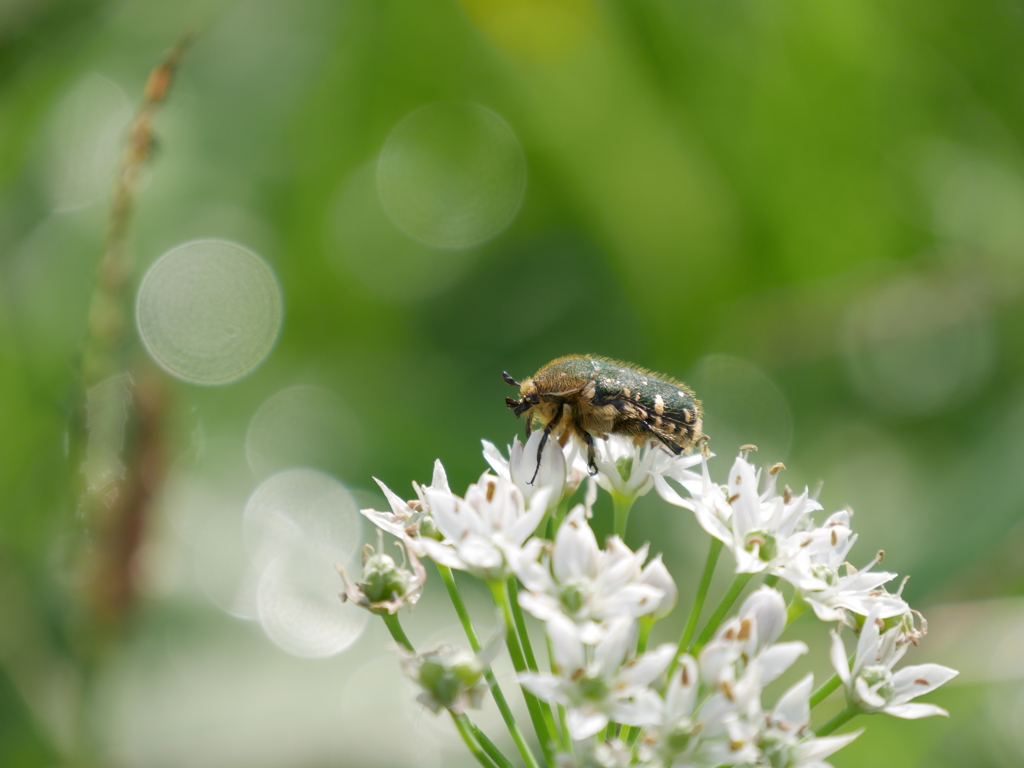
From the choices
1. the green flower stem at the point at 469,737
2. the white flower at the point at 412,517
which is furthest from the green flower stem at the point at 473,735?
the white flower at the point at 412,517

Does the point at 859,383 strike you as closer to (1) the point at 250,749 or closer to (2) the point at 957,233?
(2) the point at 957,233

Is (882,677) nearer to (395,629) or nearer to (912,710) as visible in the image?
(912,710)

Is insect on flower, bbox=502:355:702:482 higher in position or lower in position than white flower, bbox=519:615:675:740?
higher

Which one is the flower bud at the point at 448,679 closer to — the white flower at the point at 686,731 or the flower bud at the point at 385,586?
the flower bud at the point at 385,586

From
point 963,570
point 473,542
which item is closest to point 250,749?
point 473,542

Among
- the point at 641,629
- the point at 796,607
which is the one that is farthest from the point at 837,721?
the point at 641,629

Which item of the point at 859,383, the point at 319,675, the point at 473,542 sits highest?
the point at 859,383

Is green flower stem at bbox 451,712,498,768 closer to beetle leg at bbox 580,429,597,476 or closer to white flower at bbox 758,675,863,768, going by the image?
white flower at bbox 758,675,863,768

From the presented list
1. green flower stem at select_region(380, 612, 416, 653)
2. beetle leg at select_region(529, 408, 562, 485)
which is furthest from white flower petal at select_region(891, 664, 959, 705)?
green flower stem at select_region(380, 612, 416, 653)
